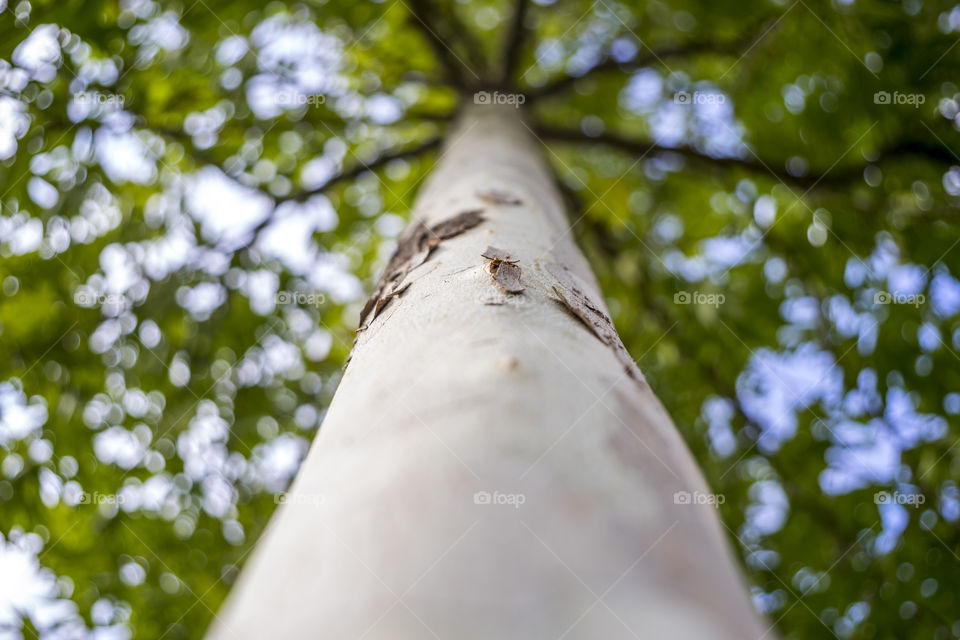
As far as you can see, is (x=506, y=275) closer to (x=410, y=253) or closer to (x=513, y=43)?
(x=410, y=253)

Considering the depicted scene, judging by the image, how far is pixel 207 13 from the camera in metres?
1.88

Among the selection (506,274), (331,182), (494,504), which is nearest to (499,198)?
(506,274)

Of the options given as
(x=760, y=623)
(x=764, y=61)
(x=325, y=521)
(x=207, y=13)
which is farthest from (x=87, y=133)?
(x=764, y=61)

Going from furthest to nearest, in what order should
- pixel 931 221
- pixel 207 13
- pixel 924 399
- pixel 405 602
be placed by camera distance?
pixel 924 399 → pixel 931 221 → pixel 207 13 → pixel 405 602

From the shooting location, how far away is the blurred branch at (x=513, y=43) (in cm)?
242

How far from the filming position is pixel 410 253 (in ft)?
3.49

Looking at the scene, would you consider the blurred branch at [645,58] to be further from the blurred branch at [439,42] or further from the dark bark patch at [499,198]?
the dark bark patch at [499,198]

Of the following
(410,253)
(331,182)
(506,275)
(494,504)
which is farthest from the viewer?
(331,182)

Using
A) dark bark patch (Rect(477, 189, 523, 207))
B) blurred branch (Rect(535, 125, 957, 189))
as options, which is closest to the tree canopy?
blurred branch (Rect(535, 125, 957, 189))

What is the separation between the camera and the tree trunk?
0.42 metres

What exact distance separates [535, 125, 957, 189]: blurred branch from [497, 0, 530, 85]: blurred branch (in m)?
0.31

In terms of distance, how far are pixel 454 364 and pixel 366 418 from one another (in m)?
0.10

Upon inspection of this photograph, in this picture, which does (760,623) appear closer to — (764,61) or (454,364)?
(454,364)

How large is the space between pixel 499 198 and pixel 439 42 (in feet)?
5.05
